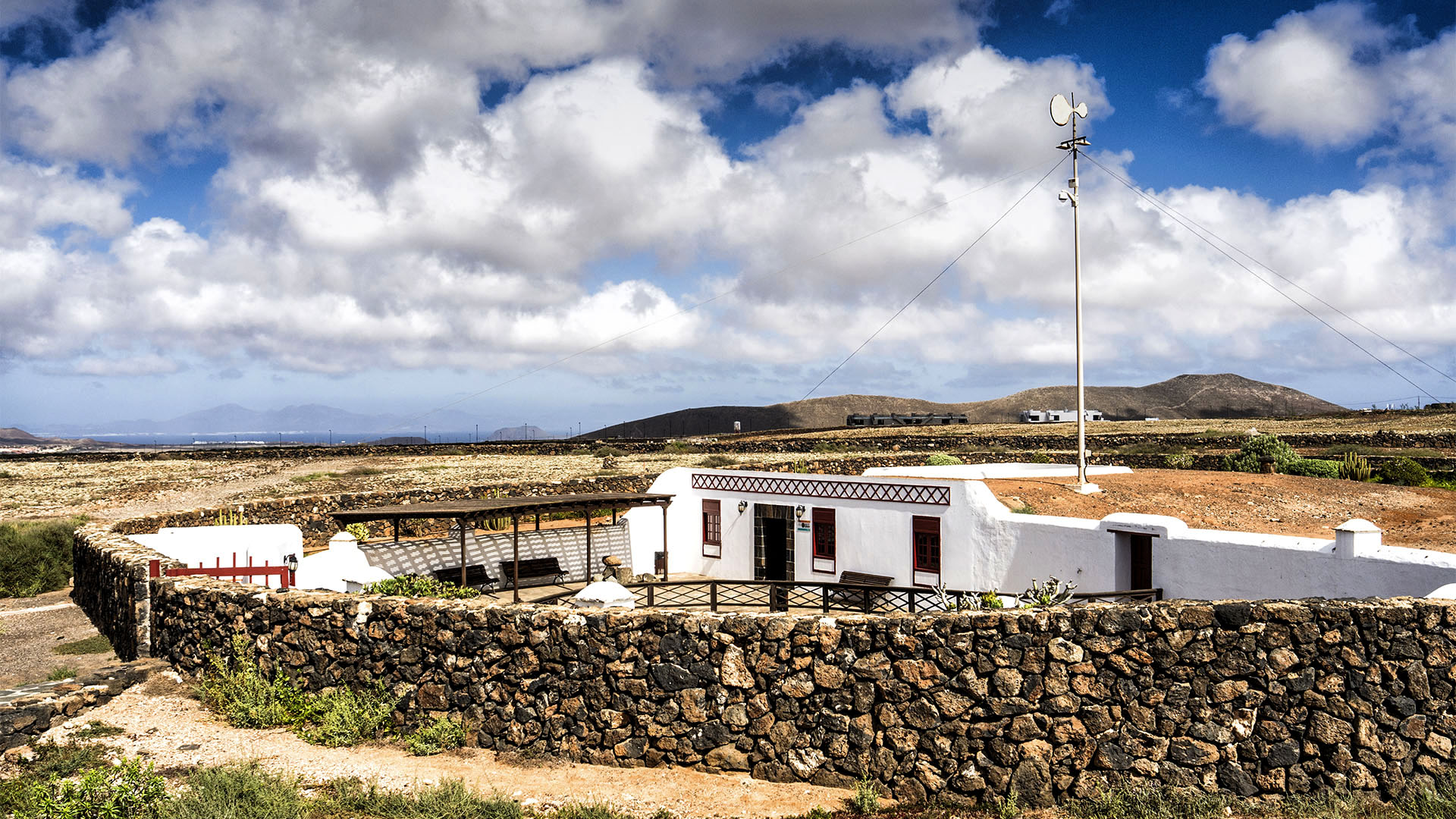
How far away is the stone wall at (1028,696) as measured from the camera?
8797 mm

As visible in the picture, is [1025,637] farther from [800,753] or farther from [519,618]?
[519,618]

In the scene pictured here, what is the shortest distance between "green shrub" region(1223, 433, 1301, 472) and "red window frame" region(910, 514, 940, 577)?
40.6ft

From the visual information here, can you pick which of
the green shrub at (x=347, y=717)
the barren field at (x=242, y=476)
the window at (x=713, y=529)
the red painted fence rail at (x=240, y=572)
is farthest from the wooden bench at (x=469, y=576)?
the barren field at (x=242, y=476)

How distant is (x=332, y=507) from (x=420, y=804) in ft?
71.2

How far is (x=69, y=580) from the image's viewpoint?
68.9 feet

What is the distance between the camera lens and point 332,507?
27.7 m

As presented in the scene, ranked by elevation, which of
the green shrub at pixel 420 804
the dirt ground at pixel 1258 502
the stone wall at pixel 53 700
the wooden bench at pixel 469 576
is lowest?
the green shrub at pixel 420 804

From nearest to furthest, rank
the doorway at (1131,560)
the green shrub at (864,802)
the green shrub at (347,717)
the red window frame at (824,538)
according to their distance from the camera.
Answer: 1. the green shrub at (864,802)
2. the green shrub at (347,717)
3. the doorway at (1131,560)
4. the red window frame at (824,538)

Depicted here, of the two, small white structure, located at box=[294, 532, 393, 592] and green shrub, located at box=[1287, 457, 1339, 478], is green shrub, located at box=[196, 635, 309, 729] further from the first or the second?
green shrub, located at box=[1287, 457, 1339, 478]

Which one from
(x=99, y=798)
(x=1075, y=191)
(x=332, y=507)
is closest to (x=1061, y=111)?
(x=1075, y=191)

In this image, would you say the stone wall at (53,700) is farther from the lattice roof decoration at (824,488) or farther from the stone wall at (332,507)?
the lattice roof decoration at (824,488)

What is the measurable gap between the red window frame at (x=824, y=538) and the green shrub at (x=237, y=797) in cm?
1320

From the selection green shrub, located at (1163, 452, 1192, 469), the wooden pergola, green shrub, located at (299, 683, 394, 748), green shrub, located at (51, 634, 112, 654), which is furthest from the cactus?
green shrub, located at (1163, 452, 1192, 469)

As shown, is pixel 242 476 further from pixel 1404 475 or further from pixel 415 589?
pixel 1404 475
